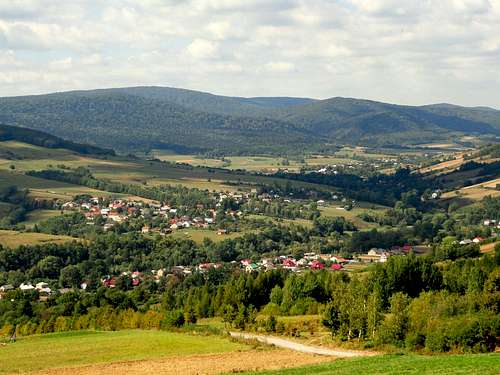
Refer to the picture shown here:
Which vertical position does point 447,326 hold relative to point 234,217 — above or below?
above

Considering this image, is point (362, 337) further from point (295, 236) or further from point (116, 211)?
point (116, 211)

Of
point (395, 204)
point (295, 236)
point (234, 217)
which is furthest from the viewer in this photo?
point (395, 204)

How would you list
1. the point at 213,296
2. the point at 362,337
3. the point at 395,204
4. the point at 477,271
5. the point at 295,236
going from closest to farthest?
the point at 362,337, the point at 477,271, the point at 213,296, the point at 295,236, the point at 395,204

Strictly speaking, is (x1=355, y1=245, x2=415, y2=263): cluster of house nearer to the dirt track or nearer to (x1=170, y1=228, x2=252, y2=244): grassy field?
(x1=170, y1=228, x2=252, y2=244): grassy field

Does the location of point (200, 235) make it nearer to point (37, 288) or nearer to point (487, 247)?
point (37, 288)

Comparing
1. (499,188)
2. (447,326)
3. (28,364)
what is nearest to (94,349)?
(28,364)

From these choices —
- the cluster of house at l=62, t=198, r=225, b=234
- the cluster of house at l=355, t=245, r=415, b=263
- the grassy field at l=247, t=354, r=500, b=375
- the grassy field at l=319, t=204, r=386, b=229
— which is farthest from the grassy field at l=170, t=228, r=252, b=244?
the grassy field at l=247, t=354, r=500, b=375
